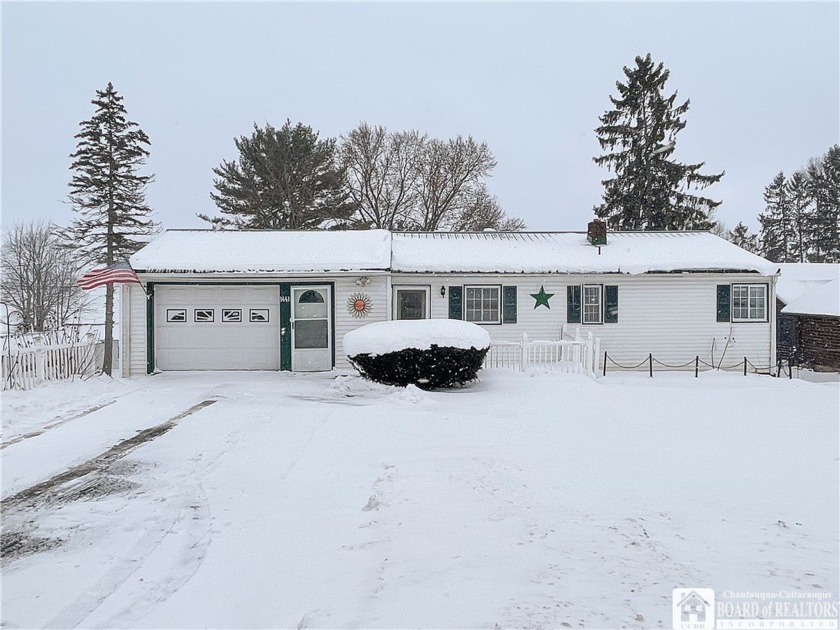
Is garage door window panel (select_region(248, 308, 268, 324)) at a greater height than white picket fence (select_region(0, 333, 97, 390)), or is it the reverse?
garage door window panel (select_region(248, 308, 268, 324))

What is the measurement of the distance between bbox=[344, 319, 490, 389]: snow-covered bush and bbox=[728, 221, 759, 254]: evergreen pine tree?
40294 mm

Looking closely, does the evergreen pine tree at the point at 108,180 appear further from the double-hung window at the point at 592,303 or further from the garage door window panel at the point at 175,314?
the double-hung window at the point at 592,303

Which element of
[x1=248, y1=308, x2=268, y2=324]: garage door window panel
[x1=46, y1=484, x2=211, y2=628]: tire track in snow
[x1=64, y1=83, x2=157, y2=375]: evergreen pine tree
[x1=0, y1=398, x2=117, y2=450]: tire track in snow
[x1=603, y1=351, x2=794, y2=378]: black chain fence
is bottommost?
[x1=46, y1=484, x2=211, y2=628]: tire track in snow

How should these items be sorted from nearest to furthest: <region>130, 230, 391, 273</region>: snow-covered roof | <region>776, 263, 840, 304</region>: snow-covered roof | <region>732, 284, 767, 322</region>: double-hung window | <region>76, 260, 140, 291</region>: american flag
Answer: <region>76, 260, 140, 291</region>: american flag → <region>130, 230, 391, 273</region>: snow-covered roof → <region>732, 284, 767, 322</region>: double-hung window → <region>776, 263, 840, 304</region>: snow-covered roof

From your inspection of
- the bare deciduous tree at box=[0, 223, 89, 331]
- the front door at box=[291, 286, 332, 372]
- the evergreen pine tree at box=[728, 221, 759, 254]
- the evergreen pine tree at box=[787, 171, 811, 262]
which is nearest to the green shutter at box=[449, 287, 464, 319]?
the front door at box=[291, 286, 332, 372]

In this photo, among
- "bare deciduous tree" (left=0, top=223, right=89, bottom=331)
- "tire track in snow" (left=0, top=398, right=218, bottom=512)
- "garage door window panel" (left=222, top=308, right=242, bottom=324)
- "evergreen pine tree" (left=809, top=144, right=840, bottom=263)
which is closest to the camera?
"tire track in snow" (left=0, top=398, right=218, bottom=512)

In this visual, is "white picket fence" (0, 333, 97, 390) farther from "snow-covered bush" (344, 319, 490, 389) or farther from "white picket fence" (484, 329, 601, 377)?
"white picket fence" (484, 329, 601, 377)

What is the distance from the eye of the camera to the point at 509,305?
1617 cm

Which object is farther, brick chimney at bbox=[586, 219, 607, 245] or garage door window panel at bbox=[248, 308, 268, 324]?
brick chimney at bbox=[586, 219, 607, 245]

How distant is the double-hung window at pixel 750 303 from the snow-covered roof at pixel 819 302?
6.68 meters

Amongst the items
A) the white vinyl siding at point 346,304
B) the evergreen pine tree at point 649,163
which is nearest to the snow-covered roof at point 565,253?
the white vinyl siding at point 346,304

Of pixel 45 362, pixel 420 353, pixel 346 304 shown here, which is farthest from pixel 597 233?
pixel 45 362

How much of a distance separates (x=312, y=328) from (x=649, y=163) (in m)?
23.0

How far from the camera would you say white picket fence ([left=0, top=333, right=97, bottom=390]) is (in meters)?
10.6
